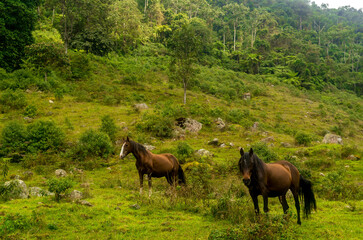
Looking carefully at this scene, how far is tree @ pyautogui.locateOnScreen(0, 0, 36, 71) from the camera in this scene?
23672 millimetres

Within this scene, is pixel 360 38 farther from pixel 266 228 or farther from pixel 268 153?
pixel 266 228

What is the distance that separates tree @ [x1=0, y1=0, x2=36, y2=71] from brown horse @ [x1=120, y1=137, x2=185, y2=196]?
23.0 metres

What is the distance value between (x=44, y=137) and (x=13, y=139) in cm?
154

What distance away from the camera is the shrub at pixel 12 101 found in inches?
780

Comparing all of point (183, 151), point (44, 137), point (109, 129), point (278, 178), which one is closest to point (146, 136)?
point (109, 129)

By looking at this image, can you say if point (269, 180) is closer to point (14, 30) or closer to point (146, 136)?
point (146, 136)

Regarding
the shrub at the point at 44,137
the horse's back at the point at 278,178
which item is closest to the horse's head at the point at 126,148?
the horse's back at the point at 278,178

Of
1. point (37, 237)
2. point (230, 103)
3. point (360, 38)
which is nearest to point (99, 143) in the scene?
point (37, 237)

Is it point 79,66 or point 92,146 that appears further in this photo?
point 79,66

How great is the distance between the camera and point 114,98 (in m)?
27.1

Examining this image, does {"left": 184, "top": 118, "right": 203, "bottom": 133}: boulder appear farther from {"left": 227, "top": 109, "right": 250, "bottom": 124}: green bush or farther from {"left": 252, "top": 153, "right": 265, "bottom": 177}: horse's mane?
{"left": 252, "top": 153, "right": 265, "bottom": 177}: horse's mane

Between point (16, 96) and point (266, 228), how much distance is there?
22617 millimetres

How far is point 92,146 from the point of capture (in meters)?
14.2

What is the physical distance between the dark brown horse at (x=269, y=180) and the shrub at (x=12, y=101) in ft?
68.9
